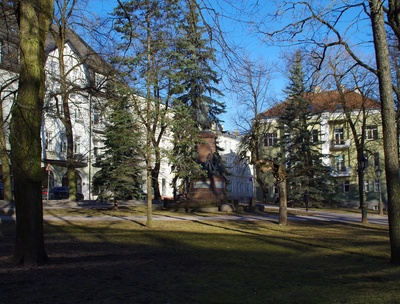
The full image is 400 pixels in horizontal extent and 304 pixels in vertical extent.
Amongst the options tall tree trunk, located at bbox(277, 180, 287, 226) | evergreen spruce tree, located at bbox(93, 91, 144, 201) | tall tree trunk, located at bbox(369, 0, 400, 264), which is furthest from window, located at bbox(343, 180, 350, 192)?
tall tree trunk, located at bbox(369, 0, 400, 264)

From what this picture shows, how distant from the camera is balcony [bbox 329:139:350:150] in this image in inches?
2201

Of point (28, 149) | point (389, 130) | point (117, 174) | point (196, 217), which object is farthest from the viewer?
point (117, 174)

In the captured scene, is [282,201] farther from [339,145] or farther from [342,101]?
[339,145]

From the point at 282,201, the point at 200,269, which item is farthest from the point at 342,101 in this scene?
the point at 200,269

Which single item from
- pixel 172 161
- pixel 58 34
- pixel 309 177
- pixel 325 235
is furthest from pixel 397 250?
pixel 309 177

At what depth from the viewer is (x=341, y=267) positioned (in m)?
9.39

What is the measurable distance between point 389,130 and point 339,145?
48.4 metres

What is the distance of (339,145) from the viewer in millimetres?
56688

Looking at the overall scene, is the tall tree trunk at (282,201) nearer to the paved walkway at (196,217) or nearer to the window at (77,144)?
the paved walkway at (196,217)

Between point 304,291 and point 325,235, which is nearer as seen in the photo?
point 304,291

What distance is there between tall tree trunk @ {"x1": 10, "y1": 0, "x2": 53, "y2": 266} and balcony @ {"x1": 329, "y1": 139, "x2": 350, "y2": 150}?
51.2m

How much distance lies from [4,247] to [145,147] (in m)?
6.56

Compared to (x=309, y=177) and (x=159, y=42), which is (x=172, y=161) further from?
(x=309, y=177)

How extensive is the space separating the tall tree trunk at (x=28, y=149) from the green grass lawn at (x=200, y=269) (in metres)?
0.48
